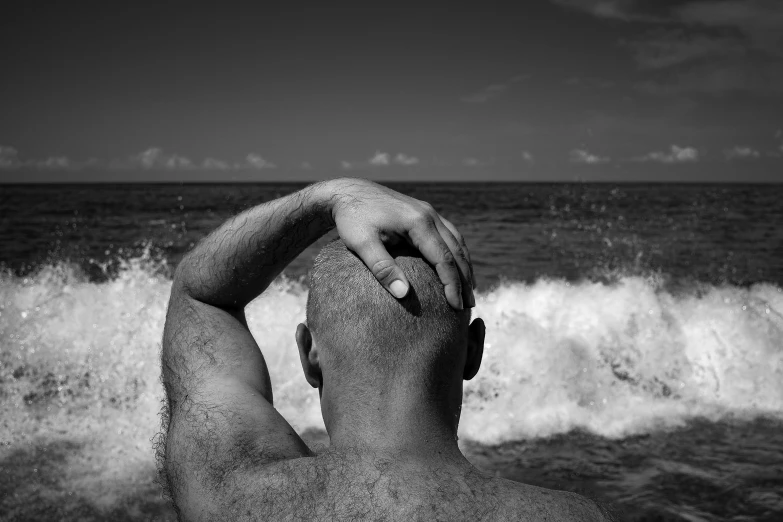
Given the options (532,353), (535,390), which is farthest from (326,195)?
(532,353)

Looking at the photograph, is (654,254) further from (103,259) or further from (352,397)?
(352,397)

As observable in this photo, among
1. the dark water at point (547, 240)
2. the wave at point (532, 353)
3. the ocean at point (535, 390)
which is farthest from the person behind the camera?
the dark water at point (547, 240)

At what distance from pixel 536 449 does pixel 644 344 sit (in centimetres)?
371

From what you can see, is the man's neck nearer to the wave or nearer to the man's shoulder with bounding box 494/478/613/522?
the man's shoulder with bounding box 494/478/613/522

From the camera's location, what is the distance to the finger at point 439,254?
5.36ft

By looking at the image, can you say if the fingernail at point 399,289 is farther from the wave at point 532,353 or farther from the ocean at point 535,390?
the wave at point 532,353

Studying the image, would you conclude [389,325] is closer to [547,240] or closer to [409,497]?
[409,497]

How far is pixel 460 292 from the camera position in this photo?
5.42ft

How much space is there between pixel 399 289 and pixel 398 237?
0.65 feet

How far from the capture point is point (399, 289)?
1.58 m

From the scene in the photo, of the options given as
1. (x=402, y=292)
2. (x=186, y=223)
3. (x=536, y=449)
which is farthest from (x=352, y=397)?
(x=186, y=223)

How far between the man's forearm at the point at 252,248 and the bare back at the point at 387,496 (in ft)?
2.35

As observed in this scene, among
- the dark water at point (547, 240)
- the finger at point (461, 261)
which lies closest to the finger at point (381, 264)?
the finger at point (461, 261)

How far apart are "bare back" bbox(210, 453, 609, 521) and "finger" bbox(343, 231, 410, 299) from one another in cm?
40
